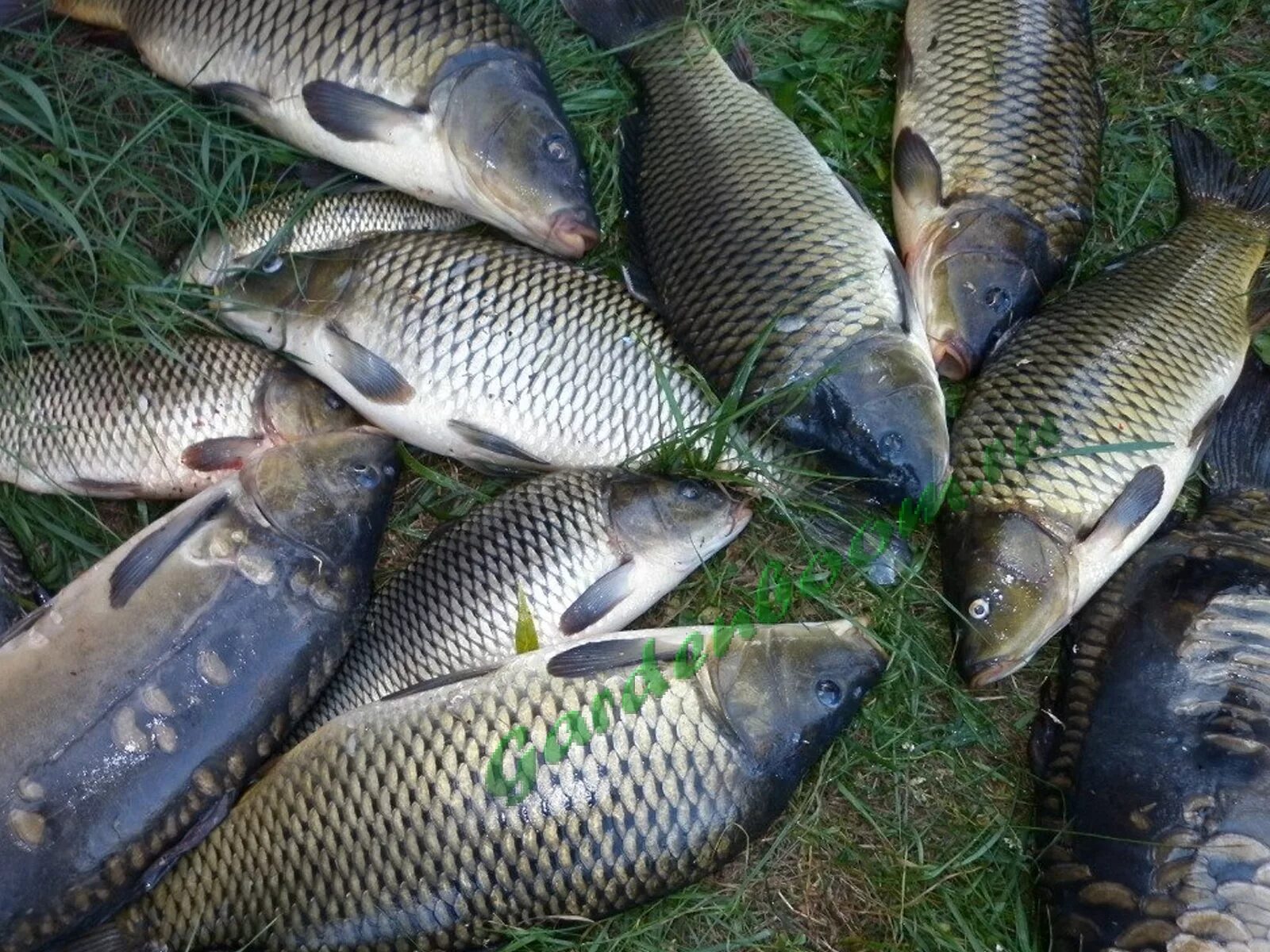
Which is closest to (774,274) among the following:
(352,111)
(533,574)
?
(533,574)

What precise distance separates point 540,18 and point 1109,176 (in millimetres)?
1735

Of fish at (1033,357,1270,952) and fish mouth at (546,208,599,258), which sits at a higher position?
fish mouth at (546,208,599,258)

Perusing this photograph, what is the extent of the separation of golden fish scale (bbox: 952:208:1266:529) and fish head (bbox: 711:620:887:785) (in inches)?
21.1

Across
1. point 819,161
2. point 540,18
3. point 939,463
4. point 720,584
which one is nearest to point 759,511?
point 720,584

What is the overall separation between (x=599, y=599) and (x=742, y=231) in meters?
1.00

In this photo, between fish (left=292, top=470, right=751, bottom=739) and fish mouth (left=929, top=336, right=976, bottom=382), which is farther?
fish mouth (left=929, top=336, right=976, bottom=382)

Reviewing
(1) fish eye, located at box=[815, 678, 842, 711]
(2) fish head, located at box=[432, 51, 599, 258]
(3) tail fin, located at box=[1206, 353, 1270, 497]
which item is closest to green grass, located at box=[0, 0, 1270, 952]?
(2) fish head, located at box=[432, 51, 599, 258]

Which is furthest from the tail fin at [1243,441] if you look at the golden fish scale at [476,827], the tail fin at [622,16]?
the tail fin at [622,16]

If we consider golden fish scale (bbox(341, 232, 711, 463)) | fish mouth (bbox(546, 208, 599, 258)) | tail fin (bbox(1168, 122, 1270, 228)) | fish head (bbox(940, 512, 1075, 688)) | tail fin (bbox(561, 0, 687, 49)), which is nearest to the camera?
fish head (bbox(940, 512, 1075, 688))

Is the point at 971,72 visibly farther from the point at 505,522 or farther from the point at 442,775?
the point at 442,775

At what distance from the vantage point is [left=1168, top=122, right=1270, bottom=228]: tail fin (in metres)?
2.89

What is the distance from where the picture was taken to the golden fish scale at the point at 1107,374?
8.42 feet

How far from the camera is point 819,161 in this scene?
2863 mm

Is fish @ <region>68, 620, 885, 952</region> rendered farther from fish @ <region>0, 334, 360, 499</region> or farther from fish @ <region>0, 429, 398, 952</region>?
fish @ <region>0, 334, 360, 499</region>
